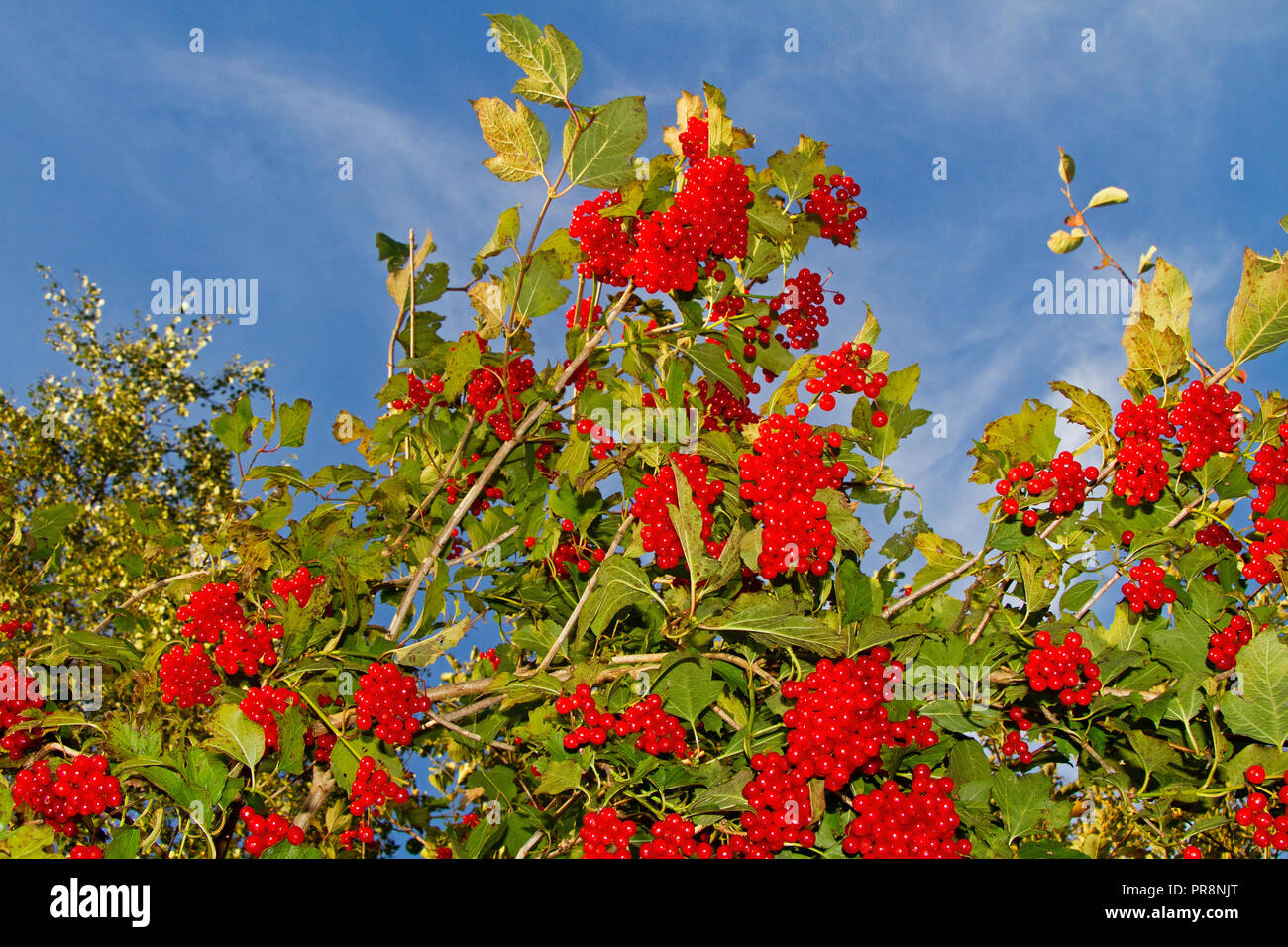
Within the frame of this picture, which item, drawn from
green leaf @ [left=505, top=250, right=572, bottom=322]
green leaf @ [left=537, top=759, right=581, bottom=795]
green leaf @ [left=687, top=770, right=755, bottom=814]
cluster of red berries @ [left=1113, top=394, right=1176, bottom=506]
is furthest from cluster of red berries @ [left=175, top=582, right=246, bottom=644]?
cluster of red berries @ [left=1113, top=394, right=1176, bottom=506]

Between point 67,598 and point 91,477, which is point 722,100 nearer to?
point 67,598

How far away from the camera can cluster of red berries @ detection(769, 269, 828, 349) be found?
12.4 feet

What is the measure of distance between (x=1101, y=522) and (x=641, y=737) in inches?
66.1

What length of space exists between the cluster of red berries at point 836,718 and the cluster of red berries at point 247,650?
74.2 inches

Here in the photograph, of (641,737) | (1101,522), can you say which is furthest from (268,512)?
(1101,522)

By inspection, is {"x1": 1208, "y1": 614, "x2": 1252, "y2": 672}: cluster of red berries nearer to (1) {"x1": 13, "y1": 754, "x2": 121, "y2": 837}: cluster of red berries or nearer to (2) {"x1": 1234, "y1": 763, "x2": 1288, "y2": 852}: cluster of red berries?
(2) {"x1": 1234, "y1": 763, "x2": 1288, "y2": 852}: cluster of red berries

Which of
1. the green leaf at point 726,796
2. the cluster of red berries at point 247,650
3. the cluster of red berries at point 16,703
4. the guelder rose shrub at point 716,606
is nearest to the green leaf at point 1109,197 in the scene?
the guelder rose shrub at point 716,606

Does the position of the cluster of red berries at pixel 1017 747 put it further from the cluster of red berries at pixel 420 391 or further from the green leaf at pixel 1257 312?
the cluster of red berries at pixel 420 391

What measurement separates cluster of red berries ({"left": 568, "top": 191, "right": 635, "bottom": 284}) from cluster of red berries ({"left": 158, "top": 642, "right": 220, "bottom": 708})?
2119 mm

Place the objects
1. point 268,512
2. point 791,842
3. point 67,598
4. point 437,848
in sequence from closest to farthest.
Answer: point 791,842 < point 268,512 < point 437,848 < point 67,598

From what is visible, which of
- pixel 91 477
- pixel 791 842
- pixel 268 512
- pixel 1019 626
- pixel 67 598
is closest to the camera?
pixel 791 842

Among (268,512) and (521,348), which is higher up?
(521,348)

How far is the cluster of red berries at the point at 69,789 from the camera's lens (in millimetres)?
3084
